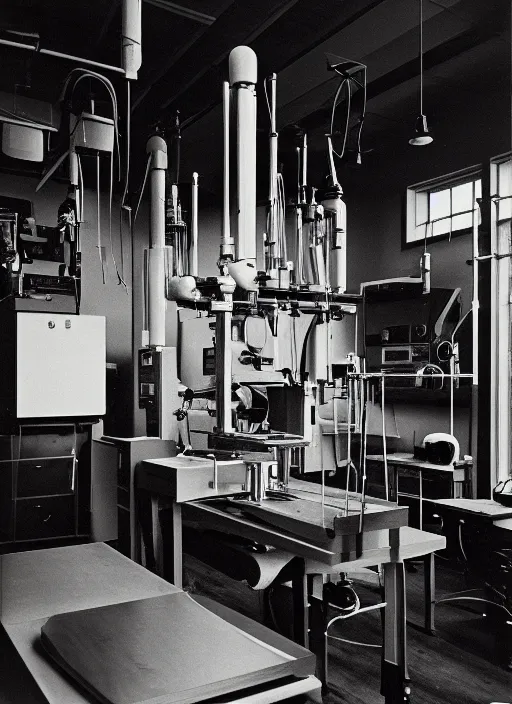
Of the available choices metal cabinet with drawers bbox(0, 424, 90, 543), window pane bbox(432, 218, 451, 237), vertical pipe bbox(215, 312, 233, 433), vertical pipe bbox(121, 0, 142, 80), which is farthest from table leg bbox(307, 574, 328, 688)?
window pane bbox(432, 218, 451, 237)

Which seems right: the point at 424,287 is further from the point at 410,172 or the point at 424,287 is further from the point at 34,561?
the point at 34,561

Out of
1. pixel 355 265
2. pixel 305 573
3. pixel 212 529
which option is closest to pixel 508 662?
pixel 305 573

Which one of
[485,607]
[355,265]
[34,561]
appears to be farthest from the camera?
[355,265]

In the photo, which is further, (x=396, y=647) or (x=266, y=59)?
(x=266, y=59)

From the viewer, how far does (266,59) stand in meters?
3.12

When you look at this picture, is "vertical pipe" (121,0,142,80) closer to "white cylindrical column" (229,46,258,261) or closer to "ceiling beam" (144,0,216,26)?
"white cylindrical column" (229,46,258,261)

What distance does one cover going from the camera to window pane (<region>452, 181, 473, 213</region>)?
15.6 feet

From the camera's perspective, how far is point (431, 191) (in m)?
5.06

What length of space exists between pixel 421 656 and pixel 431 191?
11.2 ft

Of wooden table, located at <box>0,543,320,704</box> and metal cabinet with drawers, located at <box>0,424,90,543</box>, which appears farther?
metal cabinet with drawers, located at <box>0,424,90,543</box>

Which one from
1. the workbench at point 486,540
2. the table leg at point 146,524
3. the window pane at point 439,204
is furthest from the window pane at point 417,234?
the table leg at point 146,524

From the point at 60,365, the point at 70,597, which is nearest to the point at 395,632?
the point at 70,597

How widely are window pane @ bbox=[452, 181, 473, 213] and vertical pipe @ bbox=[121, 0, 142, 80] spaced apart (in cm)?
334

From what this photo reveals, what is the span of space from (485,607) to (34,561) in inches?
117
